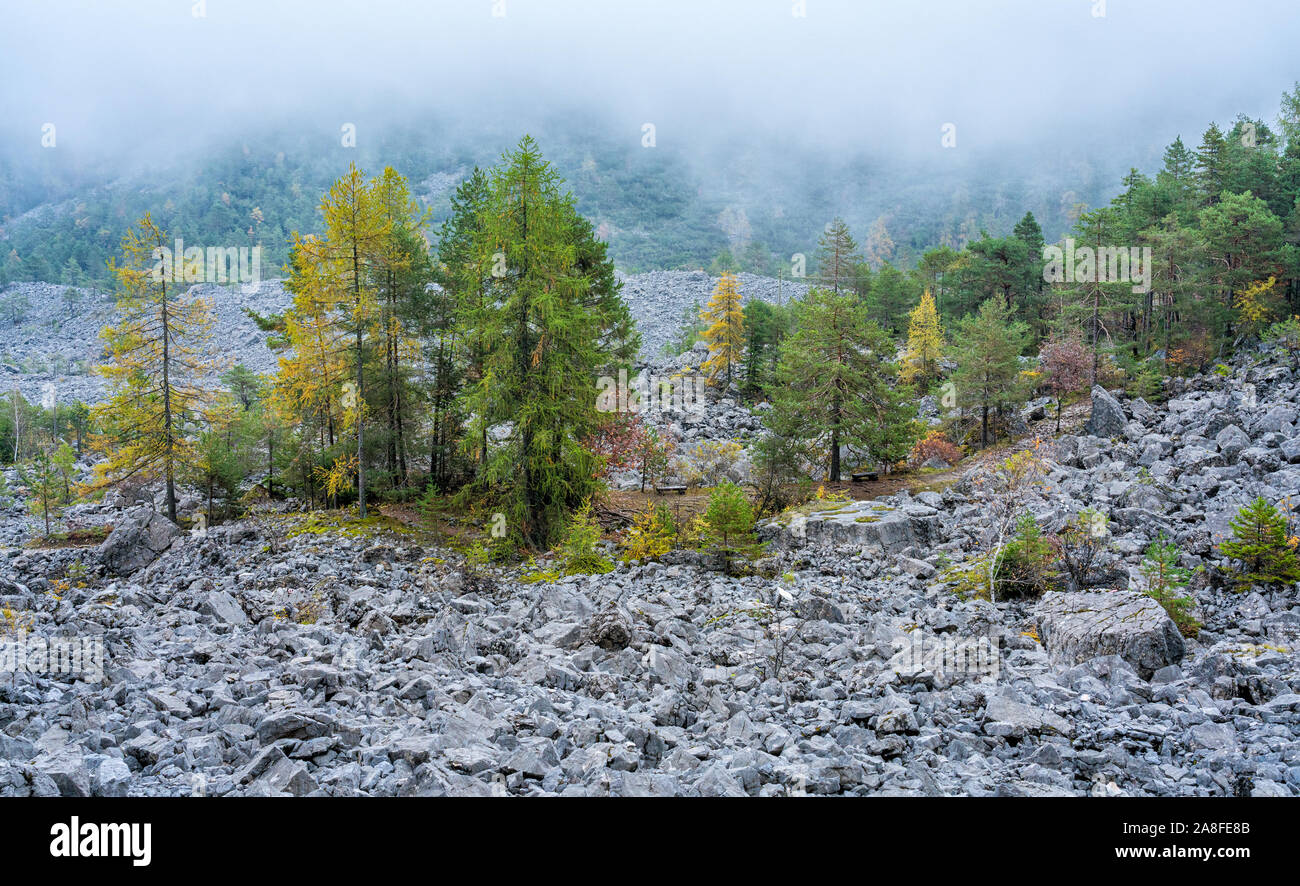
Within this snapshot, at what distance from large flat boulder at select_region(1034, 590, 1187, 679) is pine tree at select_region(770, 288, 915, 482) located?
14.5 meters

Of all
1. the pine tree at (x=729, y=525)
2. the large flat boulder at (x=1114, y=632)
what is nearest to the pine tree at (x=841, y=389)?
A: the pine tree at (x=729, y=525)

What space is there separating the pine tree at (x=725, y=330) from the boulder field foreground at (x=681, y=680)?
31986 mm

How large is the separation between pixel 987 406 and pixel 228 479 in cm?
3291

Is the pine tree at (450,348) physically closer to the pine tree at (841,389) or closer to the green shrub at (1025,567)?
the pine tree at (841,389)

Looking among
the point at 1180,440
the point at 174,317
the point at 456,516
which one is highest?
the point at 174,317

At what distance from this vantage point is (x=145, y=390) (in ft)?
76.1

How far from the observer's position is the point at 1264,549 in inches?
450

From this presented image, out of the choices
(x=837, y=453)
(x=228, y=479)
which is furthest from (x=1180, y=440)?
(x=228, y=479)

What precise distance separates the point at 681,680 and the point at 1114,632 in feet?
19.2

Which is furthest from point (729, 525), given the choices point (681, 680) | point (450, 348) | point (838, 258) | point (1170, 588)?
point (838, 258)

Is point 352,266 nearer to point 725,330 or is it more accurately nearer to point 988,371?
point 988,371

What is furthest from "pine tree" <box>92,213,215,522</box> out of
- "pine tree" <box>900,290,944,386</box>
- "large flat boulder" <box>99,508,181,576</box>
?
"pine tree" <box>900,290,944,386</box>

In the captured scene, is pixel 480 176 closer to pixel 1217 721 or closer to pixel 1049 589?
pixel 1049 589

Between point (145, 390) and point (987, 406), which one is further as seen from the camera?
point (987, 406)
